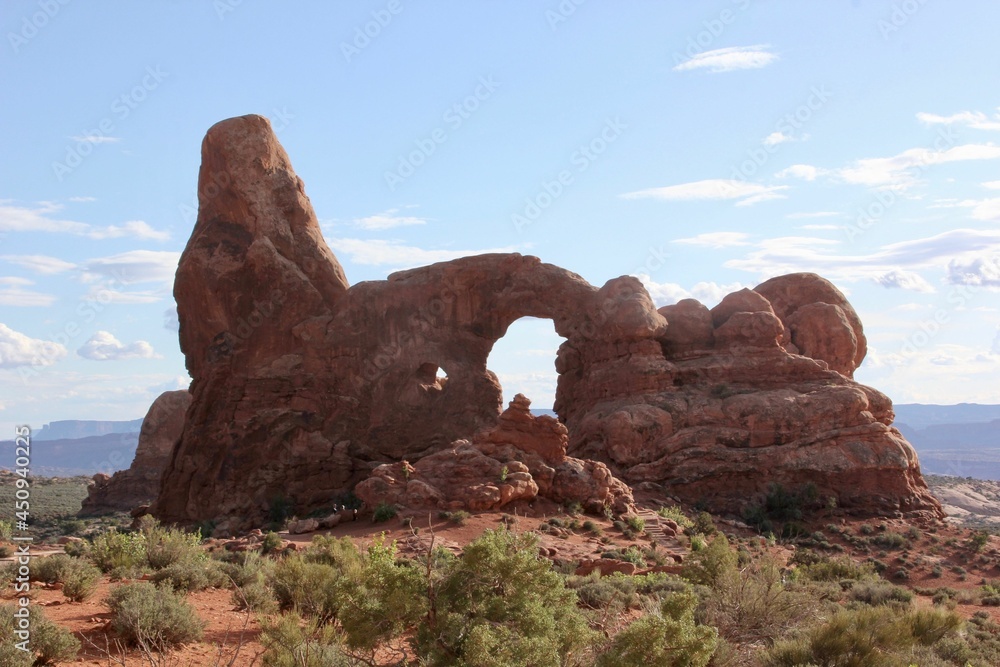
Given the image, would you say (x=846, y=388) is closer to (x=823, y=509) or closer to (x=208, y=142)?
(x=823, y=509)

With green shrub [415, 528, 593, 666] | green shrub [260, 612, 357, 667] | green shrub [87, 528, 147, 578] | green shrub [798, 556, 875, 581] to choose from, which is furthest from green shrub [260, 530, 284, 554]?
green shrub [415, 528, 593, 666]

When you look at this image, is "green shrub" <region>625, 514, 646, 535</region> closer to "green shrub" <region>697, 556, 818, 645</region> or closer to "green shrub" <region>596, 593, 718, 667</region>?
"green shrub" <region>697, 556, 818, 645</region>

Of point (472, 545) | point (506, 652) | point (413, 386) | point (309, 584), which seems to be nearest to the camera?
point (506, 652)

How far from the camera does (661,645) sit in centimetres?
873

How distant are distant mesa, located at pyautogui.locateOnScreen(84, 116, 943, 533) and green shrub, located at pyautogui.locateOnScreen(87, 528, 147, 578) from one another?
50.5 ft

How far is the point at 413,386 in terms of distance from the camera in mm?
33875

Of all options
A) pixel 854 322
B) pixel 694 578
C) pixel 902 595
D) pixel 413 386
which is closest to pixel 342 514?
pixel 413 386

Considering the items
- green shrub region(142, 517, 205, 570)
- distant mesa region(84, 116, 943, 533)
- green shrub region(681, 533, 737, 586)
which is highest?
distant mesa region(84, 116, 943, 533)

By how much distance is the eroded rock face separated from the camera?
153 ft

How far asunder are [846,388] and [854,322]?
5.71m

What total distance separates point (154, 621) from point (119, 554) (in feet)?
15.5

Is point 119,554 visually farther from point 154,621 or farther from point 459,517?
point 459,517

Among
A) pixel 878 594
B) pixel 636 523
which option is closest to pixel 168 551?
pixel 878 594

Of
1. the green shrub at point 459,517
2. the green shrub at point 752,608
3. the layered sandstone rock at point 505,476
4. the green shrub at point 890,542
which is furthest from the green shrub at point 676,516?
the green shrub at point 752,608
